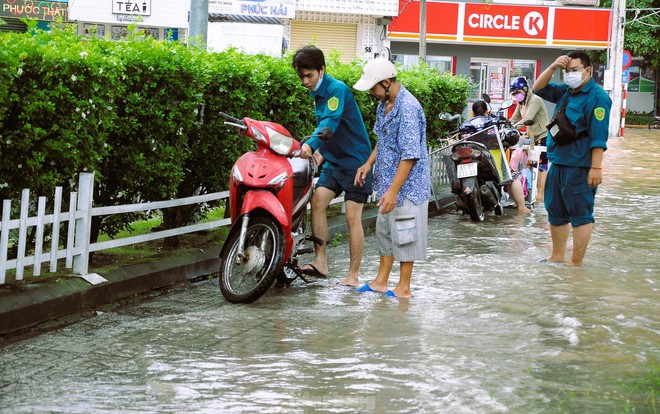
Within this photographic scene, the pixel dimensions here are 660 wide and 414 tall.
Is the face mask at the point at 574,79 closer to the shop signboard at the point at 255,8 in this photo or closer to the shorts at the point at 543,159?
the shorts at the point at 543,159

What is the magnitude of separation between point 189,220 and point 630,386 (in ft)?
16.9

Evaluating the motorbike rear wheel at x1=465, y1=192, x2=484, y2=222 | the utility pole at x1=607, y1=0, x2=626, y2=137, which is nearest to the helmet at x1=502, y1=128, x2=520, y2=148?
the motorbike rear wheel at x1=465, y1=192, x2=484, y2=222

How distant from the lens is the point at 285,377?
18.6ft

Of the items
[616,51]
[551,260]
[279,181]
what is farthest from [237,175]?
[616,51]

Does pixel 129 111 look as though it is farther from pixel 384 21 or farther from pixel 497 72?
pixel 497 72

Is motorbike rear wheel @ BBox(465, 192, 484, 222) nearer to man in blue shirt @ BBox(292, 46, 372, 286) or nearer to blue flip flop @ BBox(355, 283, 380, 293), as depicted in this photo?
man in blue shirt @ BBox(292, 46, 372, 286)

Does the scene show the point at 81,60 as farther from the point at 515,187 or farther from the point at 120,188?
the point at 515,187

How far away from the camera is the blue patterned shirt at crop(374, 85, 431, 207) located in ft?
25.7

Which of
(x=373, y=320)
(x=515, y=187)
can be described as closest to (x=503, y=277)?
(x=373, y=320)

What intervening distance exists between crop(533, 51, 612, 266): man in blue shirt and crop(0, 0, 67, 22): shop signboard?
21.9 metres

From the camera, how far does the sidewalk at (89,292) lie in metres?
6.70

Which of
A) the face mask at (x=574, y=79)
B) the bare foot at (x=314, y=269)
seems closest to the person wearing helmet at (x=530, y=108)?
the face mask at (x=574, y=79)

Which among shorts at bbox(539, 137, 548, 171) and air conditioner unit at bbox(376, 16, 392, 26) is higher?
air conditioner unit at bbox(376, 16, 392, 26)

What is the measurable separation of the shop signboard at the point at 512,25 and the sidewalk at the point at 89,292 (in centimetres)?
3312
